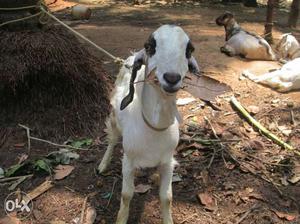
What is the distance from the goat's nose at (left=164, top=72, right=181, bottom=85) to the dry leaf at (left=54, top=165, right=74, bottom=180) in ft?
6.04

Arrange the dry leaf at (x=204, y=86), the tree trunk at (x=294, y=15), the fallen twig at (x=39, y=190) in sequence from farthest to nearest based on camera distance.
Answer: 1. the tree trunk at (x=294, y=15)
2. the fallen twig at (x=39, y=190)
3. the dry leaf at (x=204, y=86)

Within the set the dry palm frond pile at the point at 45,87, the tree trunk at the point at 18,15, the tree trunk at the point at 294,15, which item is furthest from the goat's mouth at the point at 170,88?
the tree trunk at the point at 294,15

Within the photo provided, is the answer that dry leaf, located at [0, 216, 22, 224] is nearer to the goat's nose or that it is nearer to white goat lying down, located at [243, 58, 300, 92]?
the goat's nose

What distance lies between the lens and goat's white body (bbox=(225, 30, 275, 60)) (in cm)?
619

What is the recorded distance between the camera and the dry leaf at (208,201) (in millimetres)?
3684

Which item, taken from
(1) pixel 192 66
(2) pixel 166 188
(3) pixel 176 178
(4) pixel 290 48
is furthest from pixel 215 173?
(4) pixel 290 48

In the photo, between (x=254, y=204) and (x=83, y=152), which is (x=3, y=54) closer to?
(x=83, y=152)

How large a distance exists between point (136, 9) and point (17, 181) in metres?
7.86

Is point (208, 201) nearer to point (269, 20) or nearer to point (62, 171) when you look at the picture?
point (62, 171)

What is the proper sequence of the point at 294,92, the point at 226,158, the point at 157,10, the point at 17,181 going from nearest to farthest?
the point at 17,181 → the point at 226,158 → the point at 294,92 → the point at 157,10

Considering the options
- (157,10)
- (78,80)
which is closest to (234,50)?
(78,80)

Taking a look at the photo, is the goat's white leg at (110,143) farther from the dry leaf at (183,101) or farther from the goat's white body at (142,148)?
the dry leaf at (183,101)

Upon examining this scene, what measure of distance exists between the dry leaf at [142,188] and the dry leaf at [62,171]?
0.63m

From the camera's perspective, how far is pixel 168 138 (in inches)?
123
